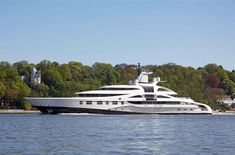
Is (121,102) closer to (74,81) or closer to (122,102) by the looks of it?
(122,102)

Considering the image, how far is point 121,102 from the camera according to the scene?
4670 inches

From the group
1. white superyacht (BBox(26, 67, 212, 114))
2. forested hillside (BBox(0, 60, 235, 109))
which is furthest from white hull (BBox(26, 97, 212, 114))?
forested hillside (BBox(0, 60, 235, 109))

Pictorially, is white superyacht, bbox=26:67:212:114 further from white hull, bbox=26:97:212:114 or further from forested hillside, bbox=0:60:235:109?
forested hillside, bbox=0:60:235:109

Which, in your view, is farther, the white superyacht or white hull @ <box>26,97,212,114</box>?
the white superyacht

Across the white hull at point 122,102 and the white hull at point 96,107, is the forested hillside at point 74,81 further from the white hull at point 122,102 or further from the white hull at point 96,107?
the white hull at point 122,102

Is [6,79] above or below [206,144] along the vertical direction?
above

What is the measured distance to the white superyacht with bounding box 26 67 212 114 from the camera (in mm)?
117125

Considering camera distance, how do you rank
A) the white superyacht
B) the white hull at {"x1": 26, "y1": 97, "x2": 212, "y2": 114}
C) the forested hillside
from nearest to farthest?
the white hull at {"x1": 26, "y1": 97, "x2": 212, "y2": 114} → the white superyacht → the forested hillside

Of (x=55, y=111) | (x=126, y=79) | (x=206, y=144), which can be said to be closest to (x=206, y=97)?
(x=126, y=79)

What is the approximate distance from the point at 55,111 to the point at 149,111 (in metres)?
18.1

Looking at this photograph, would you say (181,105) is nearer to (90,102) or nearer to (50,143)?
(90,102)

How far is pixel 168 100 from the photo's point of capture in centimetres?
12162

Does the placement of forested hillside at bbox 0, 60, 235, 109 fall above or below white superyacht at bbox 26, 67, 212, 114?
above

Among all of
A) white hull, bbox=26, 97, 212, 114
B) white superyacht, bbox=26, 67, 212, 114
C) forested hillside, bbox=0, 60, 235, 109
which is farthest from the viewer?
forested hillside, bbox=0, 60, 235, 109
